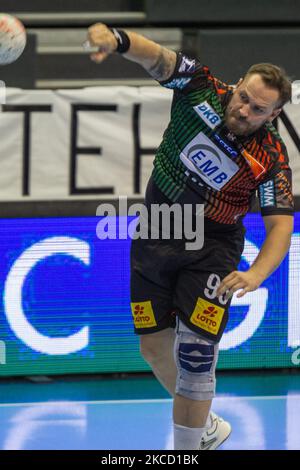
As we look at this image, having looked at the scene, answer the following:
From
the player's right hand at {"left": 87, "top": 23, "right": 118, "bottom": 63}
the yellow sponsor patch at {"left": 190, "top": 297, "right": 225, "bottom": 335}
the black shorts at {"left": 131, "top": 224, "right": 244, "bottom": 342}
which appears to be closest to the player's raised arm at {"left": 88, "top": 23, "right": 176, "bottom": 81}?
the player's right hand at {"left": 87, "top": 23, "right": 118, "bottom": 63}

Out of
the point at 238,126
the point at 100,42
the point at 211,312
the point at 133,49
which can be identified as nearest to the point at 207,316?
the point at 211,312

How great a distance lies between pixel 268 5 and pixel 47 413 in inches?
161

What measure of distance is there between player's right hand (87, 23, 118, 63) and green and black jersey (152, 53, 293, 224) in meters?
0.52

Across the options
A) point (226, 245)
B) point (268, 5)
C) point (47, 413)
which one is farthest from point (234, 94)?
point (268, 5)

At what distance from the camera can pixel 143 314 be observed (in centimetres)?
518

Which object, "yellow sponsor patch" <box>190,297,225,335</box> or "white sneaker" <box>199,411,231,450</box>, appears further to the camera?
"white sneaker" <box>199,411,231,450</box>

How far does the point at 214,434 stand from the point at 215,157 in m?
1.41

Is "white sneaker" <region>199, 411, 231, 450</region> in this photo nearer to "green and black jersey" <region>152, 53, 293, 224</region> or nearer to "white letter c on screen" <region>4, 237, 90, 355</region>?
"green and black jersey" <region>152, 53, 293, 224</region>

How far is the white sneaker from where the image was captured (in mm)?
5312

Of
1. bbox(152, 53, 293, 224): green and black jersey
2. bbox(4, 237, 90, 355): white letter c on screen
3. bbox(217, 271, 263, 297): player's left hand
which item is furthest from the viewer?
bbox(4, 237, 90, 355): white letter c on screen

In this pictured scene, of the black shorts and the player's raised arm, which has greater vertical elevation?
the player's raised arm

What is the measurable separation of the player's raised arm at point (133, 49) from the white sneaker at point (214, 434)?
1746 mm

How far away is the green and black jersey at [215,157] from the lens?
488cm

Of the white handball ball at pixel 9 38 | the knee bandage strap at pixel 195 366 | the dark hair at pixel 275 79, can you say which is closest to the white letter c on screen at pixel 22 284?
the knee bandage strap at pixel 195 366
